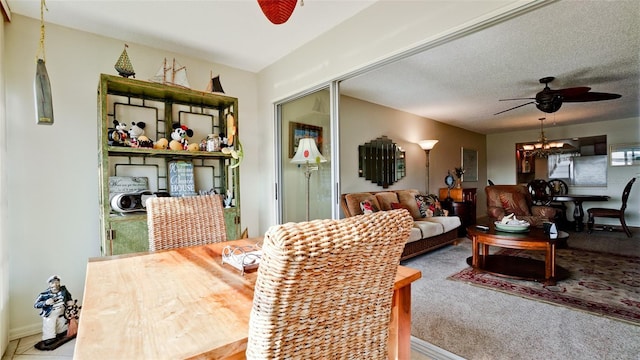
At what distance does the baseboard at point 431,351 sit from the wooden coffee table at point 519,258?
154 cm

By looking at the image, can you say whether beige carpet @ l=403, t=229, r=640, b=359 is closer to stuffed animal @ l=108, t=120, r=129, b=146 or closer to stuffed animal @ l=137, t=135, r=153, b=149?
stuffed animal @ l=137, t=135, r=153, b=149

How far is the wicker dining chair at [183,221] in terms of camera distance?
1627mm

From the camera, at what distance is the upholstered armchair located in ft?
13.2

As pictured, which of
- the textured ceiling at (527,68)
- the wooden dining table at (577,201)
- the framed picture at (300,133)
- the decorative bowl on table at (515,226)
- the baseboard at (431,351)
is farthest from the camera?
the wooden dining table at (577,201)

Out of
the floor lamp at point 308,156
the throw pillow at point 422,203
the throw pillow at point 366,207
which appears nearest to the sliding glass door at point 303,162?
the floor lamp at point 308,156

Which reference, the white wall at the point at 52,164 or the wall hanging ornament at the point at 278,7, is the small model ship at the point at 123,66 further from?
the wall hanging ornament at the point at 278,7

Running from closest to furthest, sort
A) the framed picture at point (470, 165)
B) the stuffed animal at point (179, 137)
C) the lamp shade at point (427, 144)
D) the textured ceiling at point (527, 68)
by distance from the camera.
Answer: the textured ceiling at point (527, 68), the stuffed animal at point (179, 137), the lamp shade at point (427, 144), the framed picture at point (470, 165)

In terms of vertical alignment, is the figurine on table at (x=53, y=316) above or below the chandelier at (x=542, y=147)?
below

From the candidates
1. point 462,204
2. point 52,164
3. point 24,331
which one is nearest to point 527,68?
point 462,204

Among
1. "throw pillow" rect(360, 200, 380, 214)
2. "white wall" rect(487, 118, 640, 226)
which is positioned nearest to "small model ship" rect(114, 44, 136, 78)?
"throw pillow" rect(360, 200, 380, 214)

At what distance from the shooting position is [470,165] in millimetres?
5586

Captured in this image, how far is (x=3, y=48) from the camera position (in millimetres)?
2084

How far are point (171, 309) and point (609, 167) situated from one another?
5.09m

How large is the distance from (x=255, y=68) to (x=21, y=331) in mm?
3184
